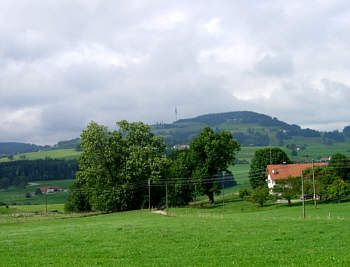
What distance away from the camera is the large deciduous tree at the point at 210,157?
83000mm

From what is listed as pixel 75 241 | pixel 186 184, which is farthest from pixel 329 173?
pixel 75 241

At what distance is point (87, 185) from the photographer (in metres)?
80.8

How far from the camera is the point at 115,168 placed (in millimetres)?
80875

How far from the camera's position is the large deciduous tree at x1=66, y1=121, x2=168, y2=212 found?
77.0 m

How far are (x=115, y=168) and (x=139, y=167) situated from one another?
5568 mm

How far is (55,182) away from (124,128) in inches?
4777

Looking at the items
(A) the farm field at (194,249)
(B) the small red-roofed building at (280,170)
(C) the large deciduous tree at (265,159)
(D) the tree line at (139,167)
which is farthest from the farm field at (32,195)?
(A) the farm field at (194,249)

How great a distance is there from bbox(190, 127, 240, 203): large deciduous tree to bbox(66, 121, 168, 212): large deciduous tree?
26.1ft

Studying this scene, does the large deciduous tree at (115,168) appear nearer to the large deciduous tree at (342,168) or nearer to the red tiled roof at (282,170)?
the red tiled roof at (282,170)

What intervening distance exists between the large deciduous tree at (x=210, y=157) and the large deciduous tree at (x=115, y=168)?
7968mm

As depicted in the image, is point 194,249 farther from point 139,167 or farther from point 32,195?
point 32,195

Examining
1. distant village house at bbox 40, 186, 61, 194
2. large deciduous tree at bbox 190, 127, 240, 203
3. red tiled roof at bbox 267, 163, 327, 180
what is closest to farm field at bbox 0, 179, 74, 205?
distant village house at bbox 40, 186, 61, 194

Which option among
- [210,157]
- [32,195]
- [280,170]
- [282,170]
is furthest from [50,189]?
[210,157]

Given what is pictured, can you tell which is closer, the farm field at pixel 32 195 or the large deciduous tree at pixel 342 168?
the large deciduous tree at pixel 342 168
